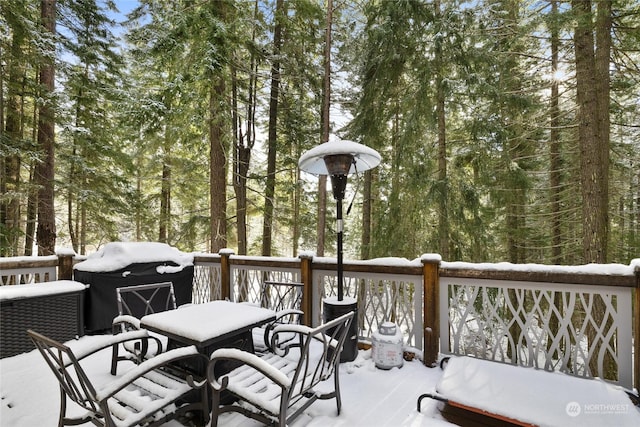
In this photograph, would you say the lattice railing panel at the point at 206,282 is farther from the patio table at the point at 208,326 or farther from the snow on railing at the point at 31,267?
the patio table at the point at 208,326

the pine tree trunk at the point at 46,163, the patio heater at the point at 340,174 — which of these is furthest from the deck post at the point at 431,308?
the pine tree trunk at the point at 46,163

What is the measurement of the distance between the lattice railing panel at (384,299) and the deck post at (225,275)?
160 centimetres

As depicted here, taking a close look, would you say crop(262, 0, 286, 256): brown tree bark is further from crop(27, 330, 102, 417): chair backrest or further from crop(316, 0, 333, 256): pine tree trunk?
crop(27, 330, 102, 417): chair backrest

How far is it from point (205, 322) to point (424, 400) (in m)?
1.89

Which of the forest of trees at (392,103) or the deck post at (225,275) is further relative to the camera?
the forest of trees at (392,103)

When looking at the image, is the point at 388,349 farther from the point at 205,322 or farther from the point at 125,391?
the point at 125,391

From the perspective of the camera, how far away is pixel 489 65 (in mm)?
5855

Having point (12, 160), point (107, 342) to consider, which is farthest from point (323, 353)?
point (12, 160)

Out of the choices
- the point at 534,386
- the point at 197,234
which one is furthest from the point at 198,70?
the point at 534,386

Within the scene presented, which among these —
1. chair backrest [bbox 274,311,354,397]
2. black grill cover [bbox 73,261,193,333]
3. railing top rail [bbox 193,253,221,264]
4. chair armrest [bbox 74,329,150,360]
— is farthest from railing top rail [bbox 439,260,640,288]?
black grill cover [bbox 73,261,193,333]

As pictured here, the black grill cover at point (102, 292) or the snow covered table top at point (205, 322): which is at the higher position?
the snow covered table top at point (205, 322)

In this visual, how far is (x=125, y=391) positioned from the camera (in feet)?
6.00

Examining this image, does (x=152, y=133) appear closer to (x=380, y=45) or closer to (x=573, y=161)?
(x=380, y=45)

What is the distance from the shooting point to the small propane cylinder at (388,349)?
118 inches
